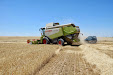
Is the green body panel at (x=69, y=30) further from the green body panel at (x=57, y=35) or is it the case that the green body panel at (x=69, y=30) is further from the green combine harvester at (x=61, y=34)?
the green body panel at (x=57, y=35)

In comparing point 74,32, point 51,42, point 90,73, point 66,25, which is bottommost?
point 90,73

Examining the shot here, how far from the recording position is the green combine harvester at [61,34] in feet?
47.4

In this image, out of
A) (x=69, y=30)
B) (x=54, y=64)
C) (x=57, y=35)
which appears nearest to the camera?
(x=54, y=64)

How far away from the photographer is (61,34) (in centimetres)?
1471

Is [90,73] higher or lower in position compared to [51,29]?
lower

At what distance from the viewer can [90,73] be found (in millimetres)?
4453

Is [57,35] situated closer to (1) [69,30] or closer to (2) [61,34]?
(2) [61,34]

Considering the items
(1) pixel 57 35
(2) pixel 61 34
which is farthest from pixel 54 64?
(1) pixel 57 35

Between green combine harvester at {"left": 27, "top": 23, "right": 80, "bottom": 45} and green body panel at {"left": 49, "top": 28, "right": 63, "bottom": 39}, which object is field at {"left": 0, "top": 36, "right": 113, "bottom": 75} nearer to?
green combine harvester at {"left": 27, "top": 23, "right": 80, "bottom": 45}

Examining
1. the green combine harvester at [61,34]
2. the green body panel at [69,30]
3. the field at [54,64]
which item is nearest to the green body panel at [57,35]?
the green combine harvester at [61,34]

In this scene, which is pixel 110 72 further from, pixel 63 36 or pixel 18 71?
pixel 63 36

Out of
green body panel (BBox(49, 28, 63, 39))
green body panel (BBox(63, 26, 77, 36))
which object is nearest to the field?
green body panel (BBox(63, 26, 77, 36))

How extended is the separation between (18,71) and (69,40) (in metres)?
11.1

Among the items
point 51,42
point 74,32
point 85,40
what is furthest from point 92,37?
point 51,42
